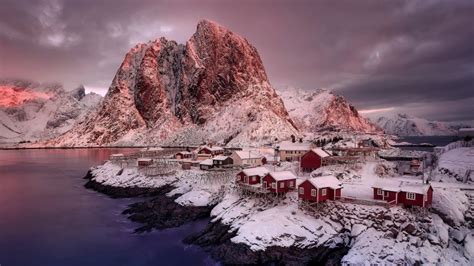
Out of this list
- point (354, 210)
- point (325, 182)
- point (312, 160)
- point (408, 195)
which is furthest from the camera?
point (312, 160)

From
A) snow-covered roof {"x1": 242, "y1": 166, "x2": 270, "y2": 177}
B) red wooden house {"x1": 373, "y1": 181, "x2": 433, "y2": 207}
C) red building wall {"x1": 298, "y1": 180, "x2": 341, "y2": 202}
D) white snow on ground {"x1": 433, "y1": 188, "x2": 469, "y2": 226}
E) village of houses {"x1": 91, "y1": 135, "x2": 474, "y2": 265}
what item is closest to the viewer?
village of houses {"x1": 91, "y1": 135, "x2": 474, "y2": 265}

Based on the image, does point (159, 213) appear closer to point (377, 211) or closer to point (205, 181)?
point (205, 181)

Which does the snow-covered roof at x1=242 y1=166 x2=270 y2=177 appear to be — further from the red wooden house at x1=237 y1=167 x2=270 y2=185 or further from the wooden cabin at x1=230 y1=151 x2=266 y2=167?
the wooden cabin at x1=230 y1=151 x2=266 y2=167

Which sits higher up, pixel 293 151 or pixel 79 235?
pixel 293 151

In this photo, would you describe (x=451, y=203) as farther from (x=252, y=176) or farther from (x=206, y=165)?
(x=206, y=165)

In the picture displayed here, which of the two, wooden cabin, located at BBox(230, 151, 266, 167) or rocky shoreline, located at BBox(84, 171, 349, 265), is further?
wooden cabin, located at BBox(230, 151, 266, 167)

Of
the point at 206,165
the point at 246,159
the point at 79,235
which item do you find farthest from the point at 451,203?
the point at 79,235

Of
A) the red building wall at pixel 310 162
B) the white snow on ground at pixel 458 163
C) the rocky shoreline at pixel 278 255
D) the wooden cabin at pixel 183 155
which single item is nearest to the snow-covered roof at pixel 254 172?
the red building wall at pixel 310 162

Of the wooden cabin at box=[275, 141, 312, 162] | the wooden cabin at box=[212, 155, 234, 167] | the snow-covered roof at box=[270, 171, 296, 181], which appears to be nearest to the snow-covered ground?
the snow-covered roof at box=[270, 171, 296, 181]
